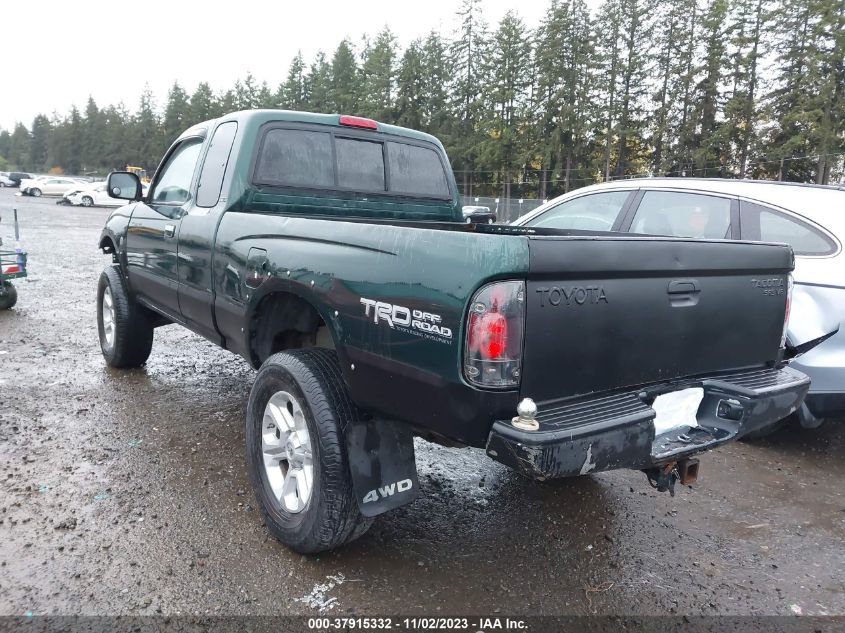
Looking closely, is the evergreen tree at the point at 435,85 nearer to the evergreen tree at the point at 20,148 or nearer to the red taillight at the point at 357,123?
the red taillight at the point at 357,123

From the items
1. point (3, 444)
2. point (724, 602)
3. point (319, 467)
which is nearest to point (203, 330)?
point (3, 444)

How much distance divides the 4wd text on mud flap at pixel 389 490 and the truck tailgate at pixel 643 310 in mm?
766

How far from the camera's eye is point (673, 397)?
7.96 ft

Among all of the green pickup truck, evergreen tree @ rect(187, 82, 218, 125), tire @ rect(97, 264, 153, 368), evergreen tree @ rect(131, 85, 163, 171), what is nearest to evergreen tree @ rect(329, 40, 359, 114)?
evergreen tree @ rect(187, 82, 218, 125)

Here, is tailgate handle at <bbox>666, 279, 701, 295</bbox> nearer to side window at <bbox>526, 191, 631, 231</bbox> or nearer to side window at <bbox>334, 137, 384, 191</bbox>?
side window at <bbox>334, 137, 384, 191</bbox>

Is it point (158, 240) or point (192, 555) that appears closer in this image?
point (192, 555)

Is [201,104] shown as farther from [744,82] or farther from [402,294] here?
[402,294]

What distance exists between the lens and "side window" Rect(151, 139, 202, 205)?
4.15 meters

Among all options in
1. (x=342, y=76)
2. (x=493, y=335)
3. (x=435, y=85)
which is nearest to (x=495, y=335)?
(x=493, y=335)

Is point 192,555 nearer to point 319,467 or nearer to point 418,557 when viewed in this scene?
point 319,467

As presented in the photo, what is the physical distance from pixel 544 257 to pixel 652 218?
10.3 ft

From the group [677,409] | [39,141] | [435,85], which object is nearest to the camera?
[677,409]

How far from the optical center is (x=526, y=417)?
1948mm

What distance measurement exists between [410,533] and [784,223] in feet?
10.5
